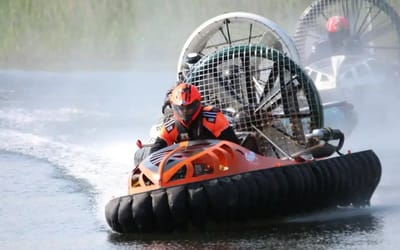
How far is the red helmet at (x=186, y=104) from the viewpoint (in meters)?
10.7

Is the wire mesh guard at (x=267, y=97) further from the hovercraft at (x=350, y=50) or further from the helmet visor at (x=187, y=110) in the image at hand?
the hovercraft at (x=350, y=50)

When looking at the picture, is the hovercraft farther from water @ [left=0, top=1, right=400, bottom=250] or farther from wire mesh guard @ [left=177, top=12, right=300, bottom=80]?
wire mesh guard @ [left=177, top=12, right=300, bottom=80]

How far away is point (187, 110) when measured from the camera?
1069 cm

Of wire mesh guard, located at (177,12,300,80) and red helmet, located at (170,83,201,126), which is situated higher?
wire mesh guard, located at (177,12,300,80)

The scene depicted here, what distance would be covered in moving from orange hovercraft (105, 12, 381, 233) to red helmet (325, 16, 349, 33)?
22.9 ft

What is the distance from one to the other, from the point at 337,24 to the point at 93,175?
704 cm

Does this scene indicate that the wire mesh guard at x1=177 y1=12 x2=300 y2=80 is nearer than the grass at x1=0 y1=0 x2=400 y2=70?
Yes

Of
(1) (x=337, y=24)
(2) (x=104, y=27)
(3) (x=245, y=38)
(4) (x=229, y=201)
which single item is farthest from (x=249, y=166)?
(2) (x=104, y=27)

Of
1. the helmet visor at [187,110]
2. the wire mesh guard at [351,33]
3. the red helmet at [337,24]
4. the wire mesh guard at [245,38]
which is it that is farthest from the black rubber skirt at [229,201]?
the red helmet at [337,24]

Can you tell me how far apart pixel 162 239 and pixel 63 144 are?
7203 mm

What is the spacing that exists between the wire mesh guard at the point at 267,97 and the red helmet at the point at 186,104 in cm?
129

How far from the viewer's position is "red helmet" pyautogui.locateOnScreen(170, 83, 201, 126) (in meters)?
10.7

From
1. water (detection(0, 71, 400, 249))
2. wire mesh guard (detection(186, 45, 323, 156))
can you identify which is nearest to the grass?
water (detection(0, 71, 400, 249))

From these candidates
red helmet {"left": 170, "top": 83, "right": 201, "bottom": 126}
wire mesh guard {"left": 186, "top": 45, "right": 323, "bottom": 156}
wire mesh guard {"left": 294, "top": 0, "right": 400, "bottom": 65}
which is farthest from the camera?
wire mesh guard {"left": 294, "top": 0, "right": 400, "bottom": 65}
